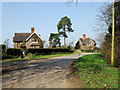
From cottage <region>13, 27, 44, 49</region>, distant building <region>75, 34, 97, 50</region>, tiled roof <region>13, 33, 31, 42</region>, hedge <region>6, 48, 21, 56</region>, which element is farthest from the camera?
distant building <region>75, 34, 97, 50</region>

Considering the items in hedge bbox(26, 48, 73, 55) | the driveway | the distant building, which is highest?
the distant building

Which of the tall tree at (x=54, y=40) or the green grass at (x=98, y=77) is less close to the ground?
the tall tree at (x=54, y=40)

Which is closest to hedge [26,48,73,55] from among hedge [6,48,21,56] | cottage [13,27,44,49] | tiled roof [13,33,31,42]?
hedge [6,48,21,56]

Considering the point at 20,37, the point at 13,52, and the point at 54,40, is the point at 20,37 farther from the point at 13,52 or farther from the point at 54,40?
the point at 13,52

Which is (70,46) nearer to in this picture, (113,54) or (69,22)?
(69,22)

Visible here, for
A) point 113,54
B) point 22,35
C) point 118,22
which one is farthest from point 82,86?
point 22,35

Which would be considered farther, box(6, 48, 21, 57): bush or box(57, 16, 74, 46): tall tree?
box(57, 16, 74, 46): tall tree

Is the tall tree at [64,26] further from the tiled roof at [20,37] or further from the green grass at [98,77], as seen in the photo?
the green grass at [98,77]

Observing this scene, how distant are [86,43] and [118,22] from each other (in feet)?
179

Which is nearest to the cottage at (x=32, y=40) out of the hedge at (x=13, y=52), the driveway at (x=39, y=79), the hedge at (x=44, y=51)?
the hedge at (x=44, y=51)

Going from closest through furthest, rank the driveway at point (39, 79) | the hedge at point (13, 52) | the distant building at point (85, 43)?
the driveway at point (39, 79), the hedge at point (13, 52), the distant building at point (85, 43)

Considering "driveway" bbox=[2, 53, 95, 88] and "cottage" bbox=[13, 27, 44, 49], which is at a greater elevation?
"cottage" bbox=[13, 27, 44, 49]

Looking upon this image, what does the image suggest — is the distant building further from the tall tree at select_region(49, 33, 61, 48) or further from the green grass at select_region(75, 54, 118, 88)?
the green grass at select_region(75, 54, 118, 88)

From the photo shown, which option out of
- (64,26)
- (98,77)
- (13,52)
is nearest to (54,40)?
(64,26)
